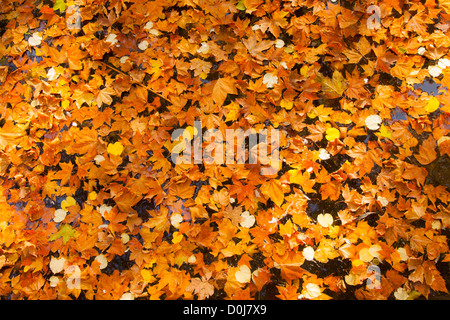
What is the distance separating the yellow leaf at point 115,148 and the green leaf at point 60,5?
1.13 meters

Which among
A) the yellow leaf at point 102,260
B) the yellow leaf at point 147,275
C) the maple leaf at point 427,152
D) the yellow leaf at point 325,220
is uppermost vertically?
the maple leaf at point 427,152

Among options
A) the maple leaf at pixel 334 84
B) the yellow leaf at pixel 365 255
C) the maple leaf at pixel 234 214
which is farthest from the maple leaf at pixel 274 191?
the maple leaf at pixel 334 84

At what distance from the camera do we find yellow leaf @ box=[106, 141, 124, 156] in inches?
75.2

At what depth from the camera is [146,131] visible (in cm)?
192

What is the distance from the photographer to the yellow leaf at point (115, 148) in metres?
1.91

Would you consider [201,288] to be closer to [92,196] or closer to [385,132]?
[92,196]

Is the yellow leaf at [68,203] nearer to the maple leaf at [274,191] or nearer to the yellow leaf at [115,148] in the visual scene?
the yellow leaf at [115,148]

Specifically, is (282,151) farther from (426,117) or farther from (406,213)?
(426,117)

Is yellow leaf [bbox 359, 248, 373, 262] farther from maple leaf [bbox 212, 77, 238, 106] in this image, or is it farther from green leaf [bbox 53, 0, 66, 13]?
green leaf [bbox 53, 0, 66, 13]

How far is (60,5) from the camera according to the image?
215cm

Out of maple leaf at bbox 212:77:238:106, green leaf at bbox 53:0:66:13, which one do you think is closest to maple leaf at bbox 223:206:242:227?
maple leaf at bbox 212:77:238:106

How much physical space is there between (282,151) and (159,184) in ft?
2.68
